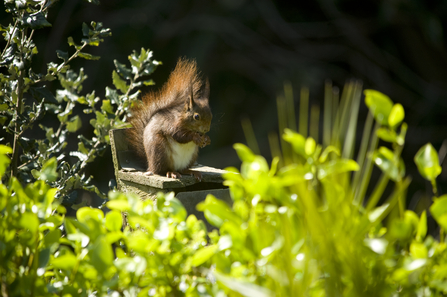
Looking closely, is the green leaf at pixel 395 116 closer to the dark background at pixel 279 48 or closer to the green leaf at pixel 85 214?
the green leaf at pixel 85 214

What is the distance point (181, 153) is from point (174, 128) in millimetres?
75


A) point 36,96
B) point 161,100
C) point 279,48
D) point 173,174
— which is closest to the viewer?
point 36,96

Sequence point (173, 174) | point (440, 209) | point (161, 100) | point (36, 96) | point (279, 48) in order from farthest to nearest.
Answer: point (279, 48) < point (161, 100) < point (173, 174) < point (36, 96) < point (440, 209)

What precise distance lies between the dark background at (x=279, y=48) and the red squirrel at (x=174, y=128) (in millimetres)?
1812

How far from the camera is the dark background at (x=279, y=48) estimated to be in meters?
3.18

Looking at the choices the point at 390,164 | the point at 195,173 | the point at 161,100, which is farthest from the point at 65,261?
the point at 161,100

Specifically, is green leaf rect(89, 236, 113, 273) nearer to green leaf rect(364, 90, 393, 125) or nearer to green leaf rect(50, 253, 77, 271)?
green leaf rect(50, 253, 77, 271)

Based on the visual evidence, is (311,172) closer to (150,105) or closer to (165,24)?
(150,105)

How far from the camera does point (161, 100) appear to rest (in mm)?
1402

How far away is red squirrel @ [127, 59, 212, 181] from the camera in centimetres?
126

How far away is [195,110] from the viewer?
4.23 ft

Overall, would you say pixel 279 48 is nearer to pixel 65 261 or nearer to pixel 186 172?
pixel 186 172

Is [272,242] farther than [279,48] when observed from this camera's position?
No

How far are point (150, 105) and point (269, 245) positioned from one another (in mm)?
962
